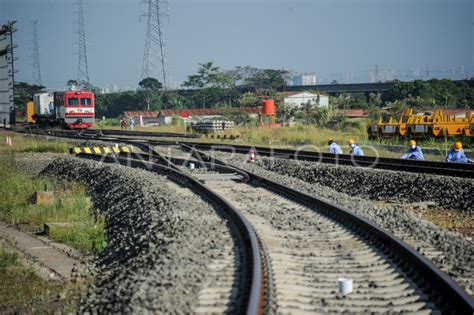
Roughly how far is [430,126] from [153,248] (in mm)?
26092

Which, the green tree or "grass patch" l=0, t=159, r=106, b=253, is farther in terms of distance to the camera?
the green tree

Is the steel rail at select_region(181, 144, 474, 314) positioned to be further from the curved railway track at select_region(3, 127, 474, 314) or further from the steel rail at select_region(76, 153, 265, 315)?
the steel rail at select_region(76, 153, 265, 315)

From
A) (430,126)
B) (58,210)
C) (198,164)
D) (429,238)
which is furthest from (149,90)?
(429,238)

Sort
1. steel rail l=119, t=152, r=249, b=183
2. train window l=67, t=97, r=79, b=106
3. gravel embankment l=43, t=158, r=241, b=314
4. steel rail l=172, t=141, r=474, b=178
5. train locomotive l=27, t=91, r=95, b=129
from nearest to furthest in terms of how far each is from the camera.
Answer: gravel embankment l=43, t=158, r=241, b=314 < steel rail l=172, t=141, r=474, b=178 < steel rail l=119, t=152, r=249, b=183 < train window l=67, t=97, r=79, b=106 < train locomotive l=27, t=91, r=95, b=129

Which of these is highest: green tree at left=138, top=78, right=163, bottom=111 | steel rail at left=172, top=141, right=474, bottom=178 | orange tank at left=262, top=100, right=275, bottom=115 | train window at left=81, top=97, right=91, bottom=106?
green tree at left=138, top=78, right=163, bottom=111

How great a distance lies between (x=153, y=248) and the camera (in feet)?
26.7

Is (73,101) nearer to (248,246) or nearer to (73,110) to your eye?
(73,110)

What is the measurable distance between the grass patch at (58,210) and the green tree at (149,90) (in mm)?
102919

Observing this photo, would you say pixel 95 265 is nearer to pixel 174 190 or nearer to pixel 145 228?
pixel 145 228

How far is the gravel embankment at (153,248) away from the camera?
6.09 metres

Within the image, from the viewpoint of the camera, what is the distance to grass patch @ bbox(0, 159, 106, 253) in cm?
1161

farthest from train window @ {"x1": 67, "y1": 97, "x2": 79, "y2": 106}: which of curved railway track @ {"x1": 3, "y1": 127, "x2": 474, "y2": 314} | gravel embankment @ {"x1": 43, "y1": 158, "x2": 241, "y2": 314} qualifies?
curved railway track @ {"x1": 3, "y1": 127, "x2": 474, "y2": 314}

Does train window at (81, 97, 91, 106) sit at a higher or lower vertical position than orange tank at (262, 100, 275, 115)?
higher

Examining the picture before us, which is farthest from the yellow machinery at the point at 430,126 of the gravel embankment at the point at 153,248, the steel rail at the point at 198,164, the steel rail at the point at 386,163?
the gravel embankment at the point at 153,248
